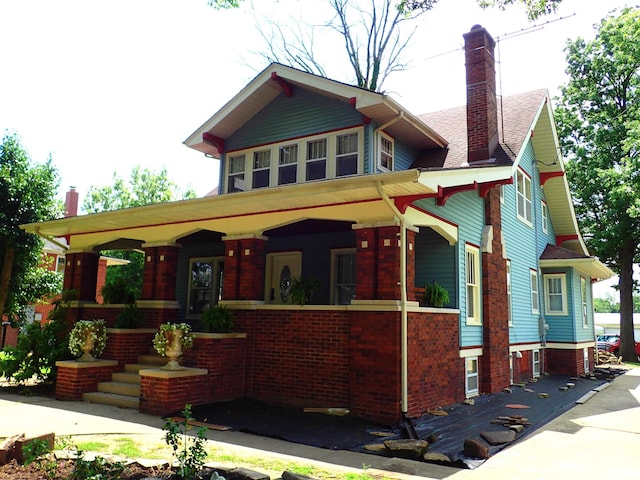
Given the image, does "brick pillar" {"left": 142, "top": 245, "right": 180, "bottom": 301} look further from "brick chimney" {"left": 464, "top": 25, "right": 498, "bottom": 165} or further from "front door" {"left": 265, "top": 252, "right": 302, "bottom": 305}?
"brick chimney" {"left": 464, "top": 25, "right": 498, "bottom": 165}

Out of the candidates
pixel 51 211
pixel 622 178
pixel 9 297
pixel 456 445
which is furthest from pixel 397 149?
pixel 622 178

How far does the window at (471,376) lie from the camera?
10844 mm

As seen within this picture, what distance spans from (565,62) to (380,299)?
Result: 2610 centimetres

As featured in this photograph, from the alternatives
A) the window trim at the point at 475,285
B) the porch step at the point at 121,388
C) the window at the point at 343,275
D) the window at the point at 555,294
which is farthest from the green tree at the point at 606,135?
the porch step at the point at 121,388

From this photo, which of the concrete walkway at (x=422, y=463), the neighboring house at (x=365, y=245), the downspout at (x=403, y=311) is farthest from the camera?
the neighboring house at (x=365, y=245)

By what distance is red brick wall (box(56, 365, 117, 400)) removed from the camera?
9453mm

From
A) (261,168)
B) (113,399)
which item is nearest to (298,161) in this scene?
(261,168)

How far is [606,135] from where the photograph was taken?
84.5 ft

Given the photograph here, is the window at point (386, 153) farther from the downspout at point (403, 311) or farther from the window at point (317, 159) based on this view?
the downspout at point (403, 311)

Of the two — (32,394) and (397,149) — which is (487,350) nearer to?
(397,149)

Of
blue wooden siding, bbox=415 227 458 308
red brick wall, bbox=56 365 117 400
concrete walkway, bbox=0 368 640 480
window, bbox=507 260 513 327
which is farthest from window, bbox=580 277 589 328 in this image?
red brick wall, bbox=56 365 117 400

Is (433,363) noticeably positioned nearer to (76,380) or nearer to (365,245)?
(365,245)

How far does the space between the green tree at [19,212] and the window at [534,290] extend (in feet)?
49.0

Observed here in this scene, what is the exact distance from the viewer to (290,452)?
6.27 metres
